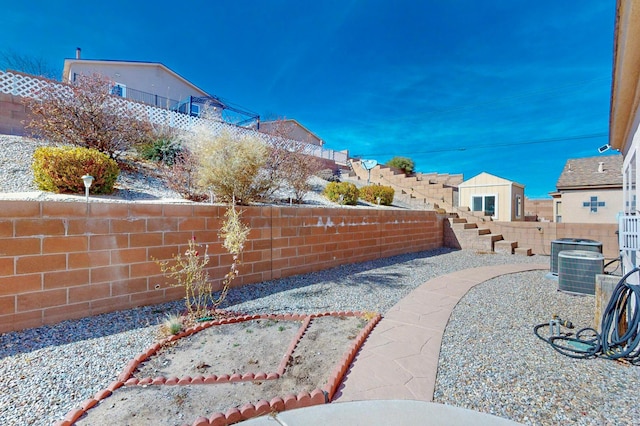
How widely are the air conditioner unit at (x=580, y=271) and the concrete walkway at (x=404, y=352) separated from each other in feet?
6.45

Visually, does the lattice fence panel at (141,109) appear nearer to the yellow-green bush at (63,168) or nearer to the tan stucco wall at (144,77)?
the yellow-green bush at (63,168)

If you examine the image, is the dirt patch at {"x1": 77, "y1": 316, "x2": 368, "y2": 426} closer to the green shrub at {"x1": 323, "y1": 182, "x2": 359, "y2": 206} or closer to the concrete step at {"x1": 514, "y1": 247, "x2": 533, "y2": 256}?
the green shrub at {"x1": 323, "y1": 182, "x2": 359, "y2": 206}

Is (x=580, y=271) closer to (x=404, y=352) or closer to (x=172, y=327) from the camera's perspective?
(x=404, y=352)

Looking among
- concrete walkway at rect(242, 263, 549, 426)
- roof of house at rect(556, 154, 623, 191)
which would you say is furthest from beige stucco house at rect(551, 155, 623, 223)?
concrete walkway at rect(242, 263, 549, 426)

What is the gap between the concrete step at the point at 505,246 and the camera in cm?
1056

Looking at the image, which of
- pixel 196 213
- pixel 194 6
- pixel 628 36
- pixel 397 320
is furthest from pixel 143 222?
pixel 194 6

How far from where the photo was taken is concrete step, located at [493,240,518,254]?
10562 millimetres

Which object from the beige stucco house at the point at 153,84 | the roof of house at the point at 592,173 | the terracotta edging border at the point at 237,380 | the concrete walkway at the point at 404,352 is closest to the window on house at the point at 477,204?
the roof of house at the point at 592,173

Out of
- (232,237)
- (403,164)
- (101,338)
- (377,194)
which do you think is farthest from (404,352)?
(403,164)

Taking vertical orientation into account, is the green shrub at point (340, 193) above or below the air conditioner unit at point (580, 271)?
above

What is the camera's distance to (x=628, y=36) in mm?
2812

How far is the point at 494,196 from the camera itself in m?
17.0

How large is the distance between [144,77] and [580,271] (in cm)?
2194

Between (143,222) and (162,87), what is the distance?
18.1 metres
